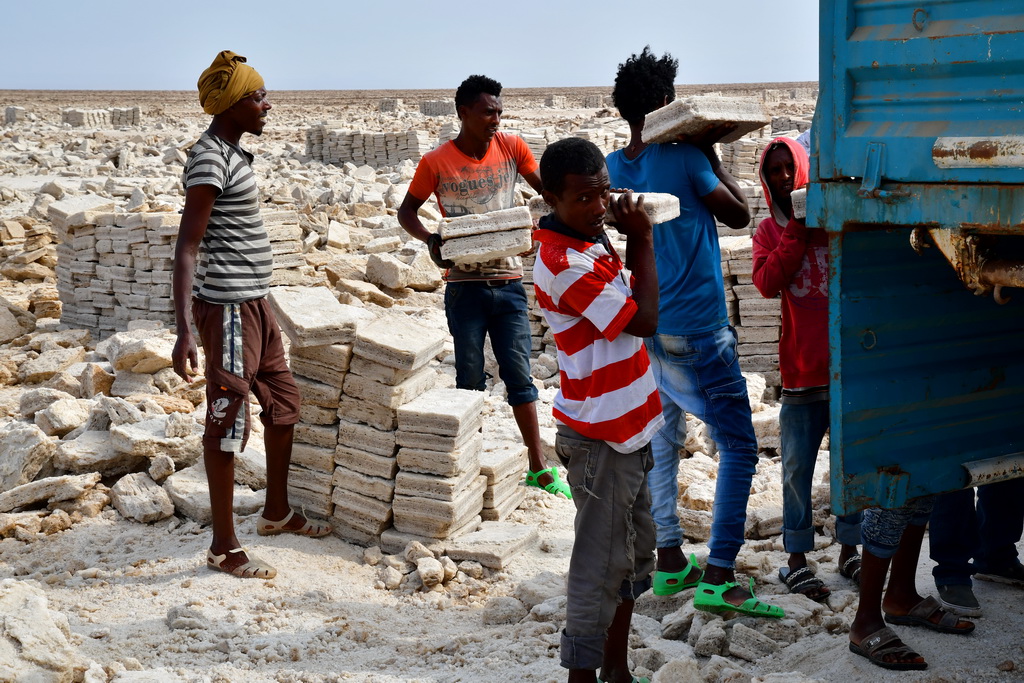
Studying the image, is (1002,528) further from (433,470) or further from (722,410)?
(433,470)

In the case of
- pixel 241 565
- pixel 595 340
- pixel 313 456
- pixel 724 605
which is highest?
pixel 595 340

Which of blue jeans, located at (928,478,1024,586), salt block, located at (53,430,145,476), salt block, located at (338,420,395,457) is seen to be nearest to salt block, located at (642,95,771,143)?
blue jeans, located at (928,478,1024,586)

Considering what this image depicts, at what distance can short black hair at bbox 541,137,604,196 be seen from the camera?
2.87m

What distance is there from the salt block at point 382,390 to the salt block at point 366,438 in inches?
5.6

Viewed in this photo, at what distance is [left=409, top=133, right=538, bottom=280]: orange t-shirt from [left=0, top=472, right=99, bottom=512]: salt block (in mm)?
2311

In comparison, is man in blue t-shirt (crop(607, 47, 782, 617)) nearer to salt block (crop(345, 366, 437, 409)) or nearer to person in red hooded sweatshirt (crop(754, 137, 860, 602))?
→ person in red hooded sweatshirt (crop(754, 137, 860, 602))

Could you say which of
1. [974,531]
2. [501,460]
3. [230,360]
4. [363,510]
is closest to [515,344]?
[501,460]

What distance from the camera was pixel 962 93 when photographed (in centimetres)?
247

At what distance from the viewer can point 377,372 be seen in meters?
4.66

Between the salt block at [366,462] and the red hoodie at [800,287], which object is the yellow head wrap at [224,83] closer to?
the salt block at [366,462]

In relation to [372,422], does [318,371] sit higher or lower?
higher

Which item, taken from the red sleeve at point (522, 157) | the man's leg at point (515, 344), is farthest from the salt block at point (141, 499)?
the red sleeve at point (522, 157)

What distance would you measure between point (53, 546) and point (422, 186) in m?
2.59

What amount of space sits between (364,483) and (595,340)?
2.18 metres
